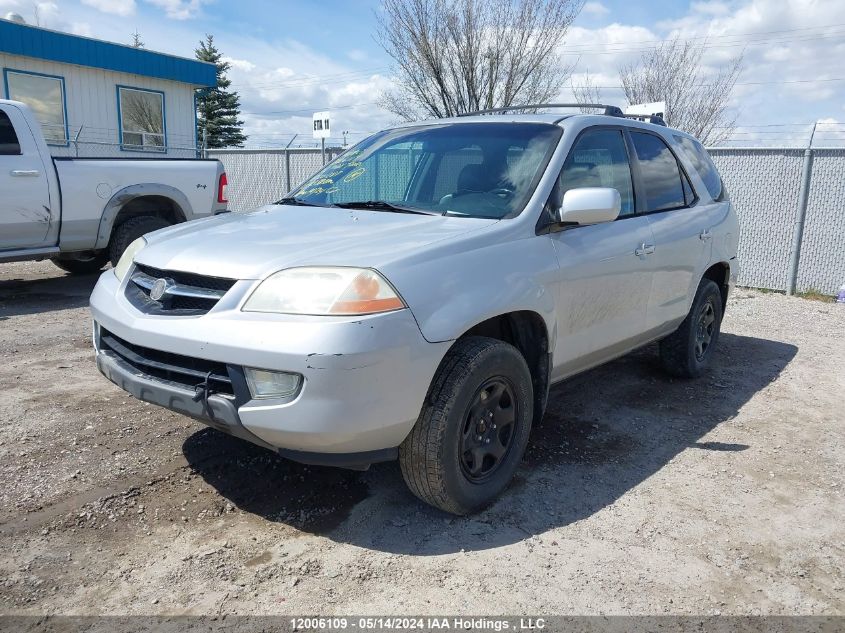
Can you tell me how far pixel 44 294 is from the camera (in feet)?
26.4

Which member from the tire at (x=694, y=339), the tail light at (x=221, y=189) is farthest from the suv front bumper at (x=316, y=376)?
the tail light at (x=221, y=189)

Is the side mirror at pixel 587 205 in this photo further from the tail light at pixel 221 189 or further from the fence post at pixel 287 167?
the fence post at pixel 287 167

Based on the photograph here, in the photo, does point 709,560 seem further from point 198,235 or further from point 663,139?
point 663,139

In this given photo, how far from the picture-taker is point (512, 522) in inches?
124

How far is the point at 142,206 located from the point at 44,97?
390 inches

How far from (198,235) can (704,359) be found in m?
3.97

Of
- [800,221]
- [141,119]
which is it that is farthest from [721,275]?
[141,119]

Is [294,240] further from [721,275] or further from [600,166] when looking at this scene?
[721,275]

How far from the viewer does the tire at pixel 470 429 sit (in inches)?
113

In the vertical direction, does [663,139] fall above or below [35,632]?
above

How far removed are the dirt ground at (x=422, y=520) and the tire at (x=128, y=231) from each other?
352cm

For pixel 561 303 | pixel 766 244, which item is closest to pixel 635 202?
pixel 561 303

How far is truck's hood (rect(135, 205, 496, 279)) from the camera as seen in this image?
2803mm

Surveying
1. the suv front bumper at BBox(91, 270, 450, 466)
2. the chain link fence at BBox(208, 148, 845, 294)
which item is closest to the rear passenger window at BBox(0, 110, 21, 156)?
the suv front bumper at BBox(91, 270, 450, 466)
